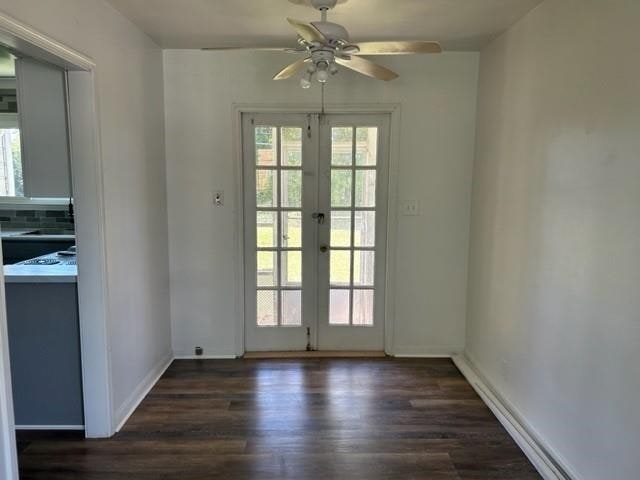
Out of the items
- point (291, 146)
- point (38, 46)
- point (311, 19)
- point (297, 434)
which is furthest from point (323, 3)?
point (297, 434)

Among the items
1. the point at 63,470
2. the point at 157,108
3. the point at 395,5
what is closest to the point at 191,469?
the point at 63,470

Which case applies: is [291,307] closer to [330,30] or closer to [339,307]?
[339,307]

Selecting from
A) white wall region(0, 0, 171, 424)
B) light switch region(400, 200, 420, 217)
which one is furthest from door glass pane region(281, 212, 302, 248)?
white wall region(0, 0, 171, 424)

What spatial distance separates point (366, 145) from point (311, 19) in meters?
1.07

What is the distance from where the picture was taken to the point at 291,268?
3514 mm

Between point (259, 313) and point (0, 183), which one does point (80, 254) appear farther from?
point (0, 183)

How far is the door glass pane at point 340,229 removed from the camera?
11.3 feet

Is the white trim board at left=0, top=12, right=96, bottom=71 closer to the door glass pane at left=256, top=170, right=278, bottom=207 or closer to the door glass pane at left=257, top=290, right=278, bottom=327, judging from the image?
the door glass pane at left=256, top=170, right=278, bottom=207

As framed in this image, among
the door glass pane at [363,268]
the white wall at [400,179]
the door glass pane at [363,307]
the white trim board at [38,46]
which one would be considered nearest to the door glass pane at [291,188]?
the white wall at [400,179]

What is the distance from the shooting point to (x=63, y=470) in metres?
2.15

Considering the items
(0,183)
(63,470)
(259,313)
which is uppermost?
(0,183)

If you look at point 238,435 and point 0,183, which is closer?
point 238,435

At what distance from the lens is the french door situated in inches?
132

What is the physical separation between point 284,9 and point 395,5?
621 mm
